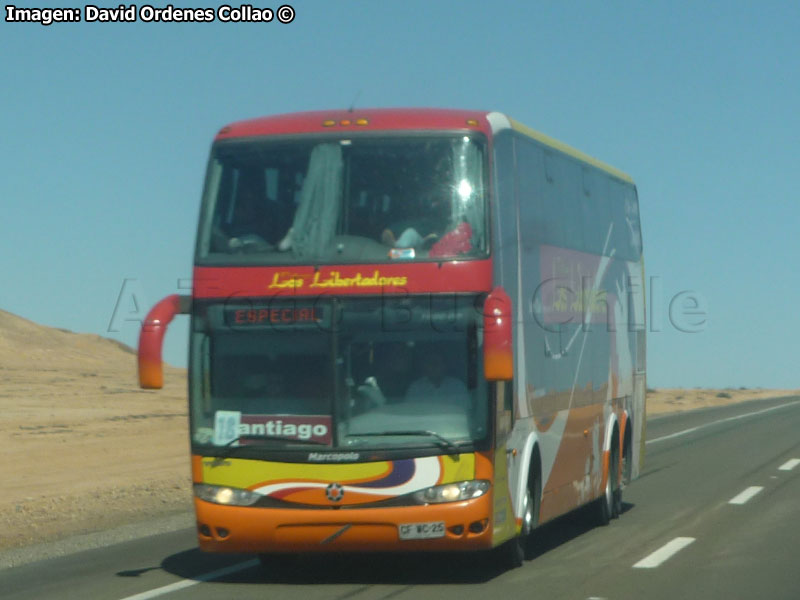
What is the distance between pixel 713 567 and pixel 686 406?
48.9 metres

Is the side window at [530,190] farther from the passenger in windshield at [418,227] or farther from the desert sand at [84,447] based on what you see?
the desert sand at [84,447]

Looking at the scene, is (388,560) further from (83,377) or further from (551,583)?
(83,377)

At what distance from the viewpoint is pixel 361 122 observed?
39.0 ft

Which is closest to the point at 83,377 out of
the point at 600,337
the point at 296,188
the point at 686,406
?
the point at 686,406

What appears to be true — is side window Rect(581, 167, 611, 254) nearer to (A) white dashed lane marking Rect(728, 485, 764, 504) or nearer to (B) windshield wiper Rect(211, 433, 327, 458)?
(A) white dashed lane marking Rect(728, 485, 764, 504)

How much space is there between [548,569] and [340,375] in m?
2.70

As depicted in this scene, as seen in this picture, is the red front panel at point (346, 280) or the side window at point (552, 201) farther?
the side window at point (552, 201)

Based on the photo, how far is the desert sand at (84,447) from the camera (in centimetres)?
1830

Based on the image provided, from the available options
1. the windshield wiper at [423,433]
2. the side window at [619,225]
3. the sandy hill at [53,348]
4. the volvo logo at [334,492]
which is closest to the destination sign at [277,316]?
the windshield wiper at [423,433]

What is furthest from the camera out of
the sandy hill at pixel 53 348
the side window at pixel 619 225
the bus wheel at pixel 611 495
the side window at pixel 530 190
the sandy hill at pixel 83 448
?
the sandy hill at pixel 53 348

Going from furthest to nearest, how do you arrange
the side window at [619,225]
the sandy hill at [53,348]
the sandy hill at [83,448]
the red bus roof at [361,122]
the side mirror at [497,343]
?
the sandy hill at [53,348] < the sandy hill at [83,448] < the side window at [619,225] < the red bus roof at [361,122] < the side mirror at [497,343]

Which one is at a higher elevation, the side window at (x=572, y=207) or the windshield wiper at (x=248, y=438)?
the side window at (x=572, y=207)

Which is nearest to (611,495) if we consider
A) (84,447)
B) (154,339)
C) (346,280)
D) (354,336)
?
(354,336)

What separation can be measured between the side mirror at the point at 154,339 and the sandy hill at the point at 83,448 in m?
5.11
